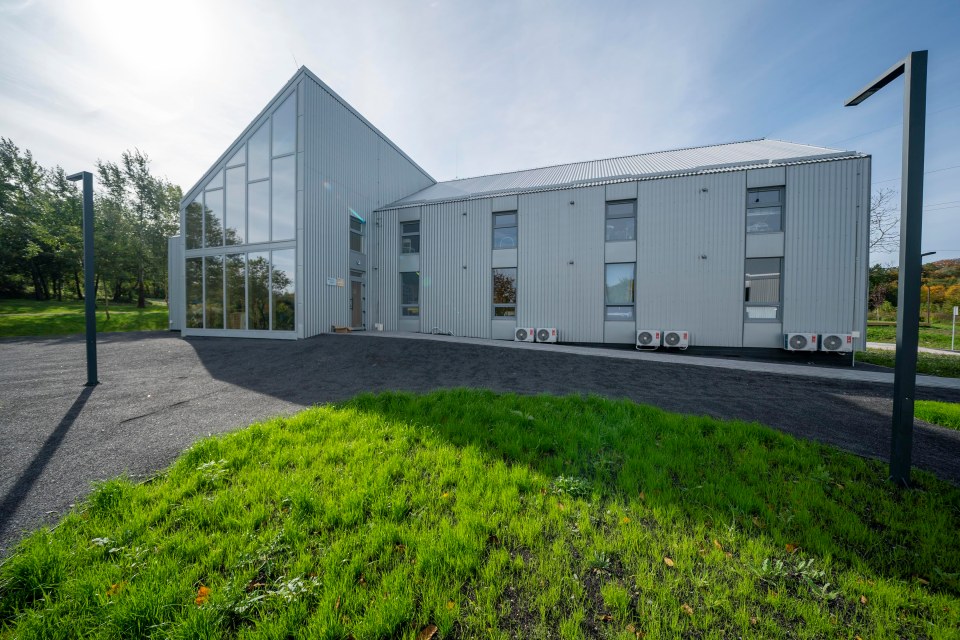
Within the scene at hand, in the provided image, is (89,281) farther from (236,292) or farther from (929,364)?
(929,364)

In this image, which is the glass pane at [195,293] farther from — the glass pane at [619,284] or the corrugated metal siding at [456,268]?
the glass pane at [619,284]

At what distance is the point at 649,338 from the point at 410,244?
10789 millimetres

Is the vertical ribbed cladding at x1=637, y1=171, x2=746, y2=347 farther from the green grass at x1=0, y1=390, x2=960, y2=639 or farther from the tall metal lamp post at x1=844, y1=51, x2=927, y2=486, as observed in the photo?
the tall metal lamp post at x1=844, y1=51, x2=927, y2=486

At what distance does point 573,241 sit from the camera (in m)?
12.6

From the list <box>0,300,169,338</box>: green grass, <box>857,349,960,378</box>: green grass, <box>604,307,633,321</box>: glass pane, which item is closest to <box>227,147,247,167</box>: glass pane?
<box>0,300,169,338</box>: green grass

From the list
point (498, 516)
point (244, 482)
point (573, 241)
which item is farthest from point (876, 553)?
point (573, 241)

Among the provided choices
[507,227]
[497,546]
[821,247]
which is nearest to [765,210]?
[821,247]

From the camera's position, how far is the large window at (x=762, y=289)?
35.7 ft

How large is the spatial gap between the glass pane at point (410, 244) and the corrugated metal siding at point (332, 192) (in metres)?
1.45

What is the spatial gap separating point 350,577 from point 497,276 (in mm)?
12226

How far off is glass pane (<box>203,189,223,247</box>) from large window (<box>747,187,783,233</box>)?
1995cm

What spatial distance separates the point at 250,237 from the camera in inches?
505

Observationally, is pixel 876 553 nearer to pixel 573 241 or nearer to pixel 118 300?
pixel 573 241

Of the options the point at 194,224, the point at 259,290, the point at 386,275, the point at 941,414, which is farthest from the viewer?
the point at 386,275
